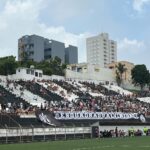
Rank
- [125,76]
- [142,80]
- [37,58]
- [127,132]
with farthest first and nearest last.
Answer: [37,58]
[125,76]
[142,80]
[127,132]

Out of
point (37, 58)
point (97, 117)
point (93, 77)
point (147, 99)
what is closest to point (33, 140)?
point (97, 117)

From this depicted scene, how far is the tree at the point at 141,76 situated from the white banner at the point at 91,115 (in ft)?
243

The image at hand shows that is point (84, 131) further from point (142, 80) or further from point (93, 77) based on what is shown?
point (142, 80)

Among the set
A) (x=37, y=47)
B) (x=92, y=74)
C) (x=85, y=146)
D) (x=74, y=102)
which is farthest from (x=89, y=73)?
(x=85, y=146)

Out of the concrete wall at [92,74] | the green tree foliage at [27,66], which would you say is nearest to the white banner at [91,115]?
the green tree foliage at [27,66]

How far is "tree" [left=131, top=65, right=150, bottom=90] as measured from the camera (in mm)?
145000

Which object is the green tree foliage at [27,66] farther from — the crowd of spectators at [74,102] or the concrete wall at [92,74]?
the crowd of spectators at [74,102]

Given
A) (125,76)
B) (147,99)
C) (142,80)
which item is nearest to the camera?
(147,99)

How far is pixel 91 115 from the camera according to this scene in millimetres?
65500

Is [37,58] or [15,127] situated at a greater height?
[37,58]

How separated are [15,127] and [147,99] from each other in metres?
58.2

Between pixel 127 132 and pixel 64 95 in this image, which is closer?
pixel 127 132

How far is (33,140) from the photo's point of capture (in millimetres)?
48625

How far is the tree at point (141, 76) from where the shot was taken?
145000 mm
